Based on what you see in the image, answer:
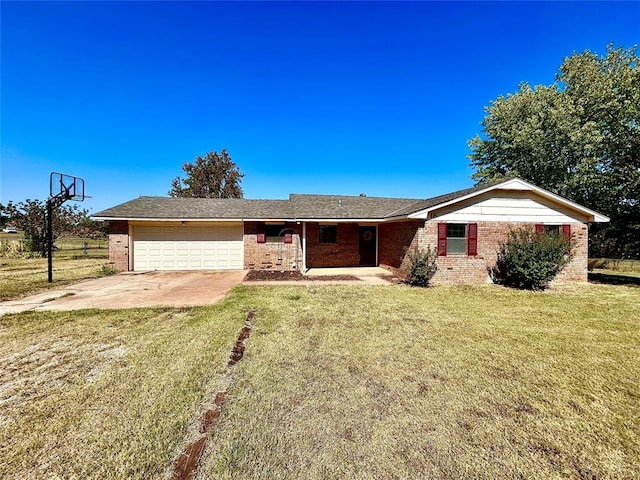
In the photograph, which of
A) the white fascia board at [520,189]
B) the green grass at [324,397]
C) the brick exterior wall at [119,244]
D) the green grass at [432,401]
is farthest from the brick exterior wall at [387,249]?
the green grass at [324,397]

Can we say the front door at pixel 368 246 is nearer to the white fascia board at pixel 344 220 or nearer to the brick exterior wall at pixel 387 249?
the brick exterior wall at pixel 387 249

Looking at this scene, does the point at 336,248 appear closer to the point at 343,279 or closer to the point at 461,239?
the point at 343,279

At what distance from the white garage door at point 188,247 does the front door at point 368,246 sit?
20.7ft

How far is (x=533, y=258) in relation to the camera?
10.3 metres

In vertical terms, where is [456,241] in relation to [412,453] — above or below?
above

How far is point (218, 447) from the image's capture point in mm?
2469

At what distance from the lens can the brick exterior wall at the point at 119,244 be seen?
1311 cm

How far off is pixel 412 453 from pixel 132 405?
112 inches

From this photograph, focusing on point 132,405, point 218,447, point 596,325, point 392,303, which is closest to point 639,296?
point 596,325

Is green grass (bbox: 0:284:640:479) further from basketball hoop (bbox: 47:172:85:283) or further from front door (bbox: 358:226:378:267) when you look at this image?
front door (bbox: 358:226:378:267)

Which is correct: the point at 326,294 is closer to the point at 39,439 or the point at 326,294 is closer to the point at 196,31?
the point at 39,439

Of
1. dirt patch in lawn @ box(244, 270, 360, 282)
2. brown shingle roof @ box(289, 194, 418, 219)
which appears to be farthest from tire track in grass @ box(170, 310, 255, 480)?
brown shingle roof @ box(289, 194, 418, 219)

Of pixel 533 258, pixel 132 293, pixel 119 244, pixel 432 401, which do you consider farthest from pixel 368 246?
pixel 432 401

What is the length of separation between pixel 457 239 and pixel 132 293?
11.4 m
